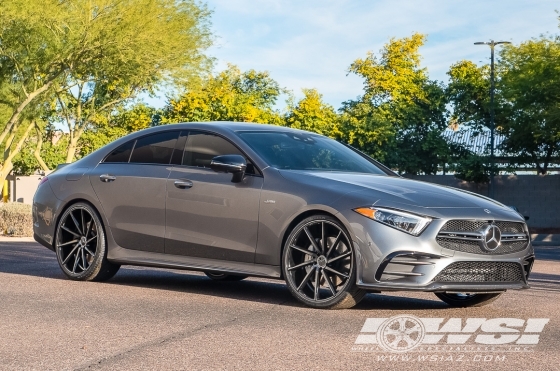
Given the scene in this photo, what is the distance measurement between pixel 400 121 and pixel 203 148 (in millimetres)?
44917

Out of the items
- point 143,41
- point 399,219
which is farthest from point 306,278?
point 143,41

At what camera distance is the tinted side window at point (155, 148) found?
32.7 ft

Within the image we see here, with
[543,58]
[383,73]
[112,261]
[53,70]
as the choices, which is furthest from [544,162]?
[112,261]

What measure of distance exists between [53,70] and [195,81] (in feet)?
17.4

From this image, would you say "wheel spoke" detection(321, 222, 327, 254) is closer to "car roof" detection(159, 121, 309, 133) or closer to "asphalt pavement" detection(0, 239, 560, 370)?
"asphalt pavement" detection(0, 239, 560, 370)

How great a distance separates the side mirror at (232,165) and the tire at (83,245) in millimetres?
1778

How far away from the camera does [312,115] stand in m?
60.1

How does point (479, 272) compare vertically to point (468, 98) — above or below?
below

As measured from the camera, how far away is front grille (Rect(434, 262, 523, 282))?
26.1ft

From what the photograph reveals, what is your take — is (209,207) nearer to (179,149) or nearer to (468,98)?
(179,149)

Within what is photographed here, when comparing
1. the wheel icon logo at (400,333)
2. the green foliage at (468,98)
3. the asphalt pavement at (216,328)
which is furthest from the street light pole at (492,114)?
the wheel icon logo at (400,333)

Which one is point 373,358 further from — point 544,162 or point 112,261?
point 544,162

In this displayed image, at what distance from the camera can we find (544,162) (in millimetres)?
49969

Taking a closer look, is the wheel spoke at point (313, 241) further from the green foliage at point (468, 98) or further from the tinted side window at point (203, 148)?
the green foliage at point (468, 98)
